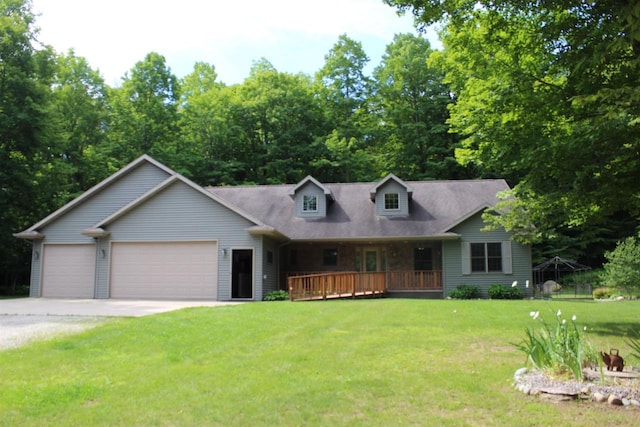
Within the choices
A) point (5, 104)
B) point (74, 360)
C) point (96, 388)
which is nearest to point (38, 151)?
point (5, 104)

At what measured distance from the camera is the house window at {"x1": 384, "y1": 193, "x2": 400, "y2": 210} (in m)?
23.7

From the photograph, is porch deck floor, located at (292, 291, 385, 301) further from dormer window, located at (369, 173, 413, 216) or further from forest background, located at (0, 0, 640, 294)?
forest background, located at (0, 0, 640, 294)

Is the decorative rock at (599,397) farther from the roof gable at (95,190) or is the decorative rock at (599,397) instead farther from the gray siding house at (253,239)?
the roof gable at (95,190)

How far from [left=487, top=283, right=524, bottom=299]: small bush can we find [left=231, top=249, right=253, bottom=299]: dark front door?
992 centimetres

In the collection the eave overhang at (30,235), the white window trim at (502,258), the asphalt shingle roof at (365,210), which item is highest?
the asphalt shingle roof at (365,210)

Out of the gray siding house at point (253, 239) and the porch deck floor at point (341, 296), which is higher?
the gray siding house at point (253, 239)

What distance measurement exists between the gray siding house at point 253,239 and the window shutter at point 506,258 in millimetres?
39

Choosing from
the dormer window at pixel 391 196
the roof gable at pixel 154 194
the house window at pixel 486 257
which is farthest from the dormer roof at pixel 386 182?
the roof gable at pixel 154 194

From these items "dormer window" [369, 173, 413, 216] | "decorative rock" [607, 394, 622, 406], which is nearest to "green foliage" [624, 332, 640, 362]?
"decorative rock" [607, 394, 622, 406]

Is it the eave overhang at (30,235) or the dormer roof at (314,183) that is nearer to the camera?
the eave overhang at (30,235)

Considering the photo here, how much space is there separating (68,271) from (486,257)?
17.5 m

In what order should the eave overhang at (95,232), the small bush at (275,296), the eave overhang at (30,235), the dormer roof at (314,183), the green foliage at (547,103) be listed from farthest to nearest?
the dormer roof at (314,183) < the eave overhang at (30,235) < the eave overhang at (95,232) < the small bush at (275,296) < the green foliage at (547,103)

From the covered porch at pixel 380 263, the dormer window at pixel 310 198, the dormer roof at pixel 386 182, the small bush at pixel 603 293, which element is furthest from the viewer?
the dormer window at pixel 310 198

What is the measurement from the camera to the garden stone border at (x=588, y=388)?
5137 millimetres
